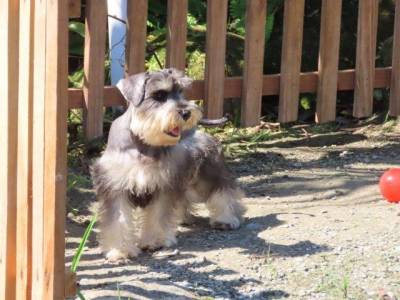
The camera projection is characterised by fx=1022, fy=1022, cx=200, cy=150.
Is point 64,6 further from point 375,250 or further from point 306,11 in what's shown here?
point 306,11

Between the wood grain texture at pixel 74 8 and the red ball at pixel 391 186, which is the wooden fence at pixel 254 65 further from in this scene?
the red ball at pixel 391 186

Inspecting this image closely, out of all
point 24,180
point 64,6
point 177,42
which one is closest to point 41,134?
point 24,180

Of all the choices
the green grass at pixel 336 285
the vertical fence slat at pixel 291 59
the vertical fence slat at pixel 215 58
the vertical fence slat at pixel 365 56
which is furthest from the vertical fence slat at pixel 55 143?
the vertical fence slat at pixel 365 56

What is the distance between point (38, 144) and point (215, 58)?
459 centimetres

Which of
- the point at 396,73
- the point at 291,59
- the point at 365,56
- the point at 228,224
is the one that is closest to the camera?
the point at 228,224

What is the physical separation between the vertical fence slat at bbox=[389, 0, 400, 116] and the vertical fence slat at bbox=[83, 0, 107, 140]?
9.93ft

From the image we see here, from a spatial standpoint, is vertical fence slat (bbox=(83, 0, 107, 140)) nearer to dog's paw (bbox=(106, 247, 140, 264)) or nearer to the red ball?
dog's paw (bbox=(106, 247, 140, 264))

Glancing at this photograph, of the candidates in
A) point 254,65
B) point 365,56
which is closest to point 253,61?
point 254,65

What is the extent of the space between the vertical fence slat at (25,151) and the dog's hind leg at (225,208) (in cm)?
272

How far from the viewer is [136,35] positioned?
309 inches

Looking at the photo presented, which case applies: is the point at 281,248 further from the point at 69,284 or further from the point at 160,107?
the point at 69,284

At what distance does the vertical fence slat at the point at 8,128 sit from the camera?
391 cm

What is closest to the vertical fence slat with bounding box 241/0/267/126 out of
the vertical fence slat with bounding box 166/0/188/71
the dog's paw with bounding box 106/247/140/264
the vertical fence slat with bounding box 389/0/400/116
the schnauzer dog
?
the vertical fence slat with bounding box 166/0/188/71

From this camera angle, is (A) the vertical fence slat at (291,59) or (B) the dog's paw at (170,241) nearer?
(B) the dog's paw at (170,241)
